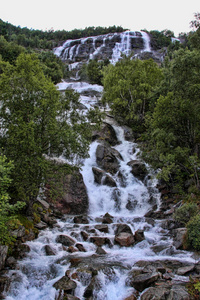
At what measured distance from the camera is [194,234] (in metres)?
11.6

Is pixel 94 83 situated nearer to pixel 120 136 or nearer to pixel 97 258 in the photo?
pixel 120 136

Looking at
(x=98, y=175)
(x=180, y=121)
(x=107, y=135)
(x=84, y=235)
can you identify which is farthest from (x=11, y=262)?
(x=107, y=135)

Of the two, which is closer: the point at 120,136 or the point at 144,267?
the point at 144,267

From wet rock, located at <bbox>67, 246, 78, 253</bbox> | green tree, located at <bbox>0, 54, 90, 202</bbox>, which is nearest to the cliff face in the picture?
green tree, located at <bbox>0, 54, 90, 202</bbox>

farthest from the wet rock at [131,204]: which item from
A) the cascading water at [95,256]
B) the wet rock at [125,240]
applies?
the wet rock at [125,240]

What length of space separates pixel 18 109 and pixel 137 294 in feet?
40.3

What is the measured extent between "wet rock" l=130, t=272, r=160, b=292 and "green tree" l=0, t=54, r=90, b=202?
7422mm

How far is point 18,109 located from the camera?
14.1 metres

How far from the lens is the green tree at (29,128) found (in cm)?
1270

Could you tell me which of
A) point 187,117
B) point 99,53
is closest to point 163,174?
point 187,117

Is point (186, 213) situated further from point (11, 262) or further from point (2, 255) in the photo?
point (2, 255)

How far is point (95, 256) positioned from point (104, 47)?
107 m

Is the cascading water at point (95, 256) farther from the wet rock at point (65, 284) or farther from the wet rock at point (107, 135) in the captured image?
the wet rock at point (107, 135)

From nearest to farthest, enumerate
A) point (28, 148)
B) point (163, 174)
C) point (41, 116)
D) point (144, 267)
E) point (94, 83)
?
point (144, 267) → point (28, 148) → point (41, 116) → point (163, 174) → point (94, 83)
